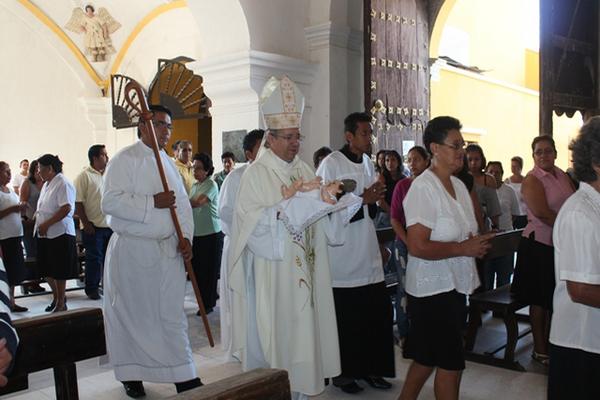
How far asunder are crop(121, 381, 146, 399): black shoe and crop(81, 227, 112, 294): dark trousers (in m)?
3.74

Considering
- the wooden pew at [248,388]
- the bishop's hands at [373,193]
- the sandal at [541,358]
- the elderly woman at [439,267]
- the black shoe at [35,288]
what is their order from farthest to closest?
the black shoe at [35,288]
the sandal at [541,358]
the bishop's hands at [373,193]
the elderly woman at [439,267]
the wooden pew at [248,388]

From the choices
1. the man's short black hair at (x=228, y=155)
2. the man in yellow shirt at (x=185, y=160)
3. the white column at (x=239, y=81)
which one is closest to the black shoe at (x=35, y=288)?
the man in yellow shirt at (x=185, y=160)

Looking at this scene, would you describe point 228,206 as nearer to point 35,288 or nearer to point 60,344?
point 60,344

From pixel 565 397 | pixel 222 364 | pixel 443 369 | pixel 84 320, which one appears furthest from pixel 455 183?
pixel 222 364

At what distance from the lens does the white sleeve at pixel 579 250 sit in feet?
7.52

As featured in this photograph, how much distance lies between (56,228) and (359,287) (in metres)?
4.29

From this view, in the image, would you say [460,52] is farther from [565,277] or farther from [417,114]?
[565,277]

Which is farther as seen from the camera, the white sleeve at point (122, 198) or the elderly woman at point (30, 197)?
the elderly woman at point (30, 197)

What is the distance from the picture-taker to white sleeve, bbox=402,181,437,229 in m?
3.01

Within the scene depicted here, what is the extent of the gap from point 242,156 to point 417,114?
7.76 feet

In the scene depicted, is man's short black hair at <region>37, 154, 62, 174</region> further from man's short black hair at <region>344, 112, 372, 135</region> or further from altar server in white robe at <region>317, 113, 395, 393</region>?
man's short black hair at <region>344, 112, 372, 135</region>

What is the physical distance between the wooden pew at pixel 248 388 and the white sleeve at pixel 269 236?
127 cm

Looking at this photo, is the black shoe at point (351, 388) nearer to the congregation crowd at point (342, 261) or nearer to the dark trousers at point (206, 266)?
the congregation crowd at point (342, 261)

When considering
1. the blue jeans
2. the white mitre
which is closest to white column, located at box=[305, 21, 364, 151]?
the blue jeans
